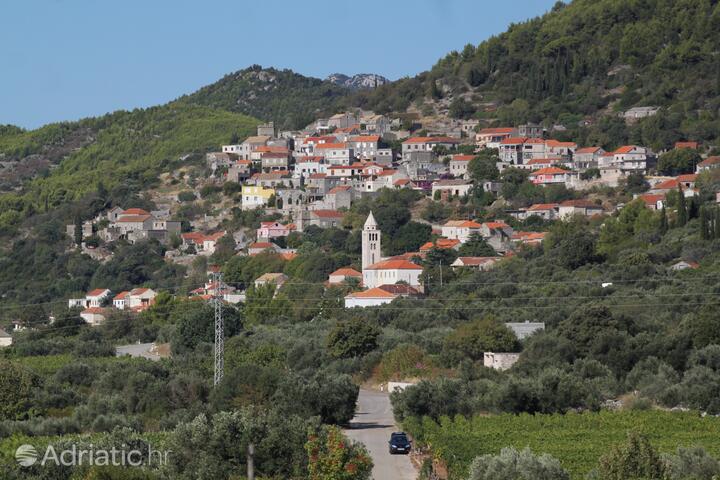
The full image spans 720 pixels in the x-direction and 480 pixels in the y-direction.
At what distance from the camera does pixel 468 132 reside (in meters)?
116

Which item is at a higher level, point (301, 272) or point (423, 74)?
point (423, 74)

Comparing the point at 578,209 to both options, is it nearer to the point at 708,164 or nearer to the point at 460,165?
the point at 708,164

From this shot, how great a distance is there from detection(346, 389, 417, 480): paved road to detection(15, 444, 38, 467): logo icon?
265 inches

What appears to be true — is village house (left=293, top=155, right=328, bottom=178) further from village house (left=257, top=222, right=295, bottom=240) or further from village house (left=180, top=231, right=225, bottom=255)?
village house (left=257, top=222, right=295, bottom=240)

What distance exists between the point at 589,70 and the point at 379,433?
87.7 m

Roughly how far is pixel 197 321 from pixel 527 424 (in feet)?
101

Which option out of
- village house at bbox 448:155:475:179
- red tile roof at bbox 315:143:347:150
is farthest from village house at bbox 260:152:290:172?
village house at bbox 448:155:475:179

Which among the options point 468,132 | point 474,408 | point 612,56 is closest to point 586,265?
point 474,408

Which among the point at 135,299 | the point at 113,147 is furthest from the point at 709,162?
the point at 113,147

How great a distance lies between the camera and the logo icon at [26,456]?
29828 millimetres

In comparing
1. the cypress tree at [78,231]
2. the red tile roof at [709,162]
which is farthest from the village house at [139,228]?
the red tile roof at [709,162]

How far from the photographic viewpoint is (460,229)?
8875 cm

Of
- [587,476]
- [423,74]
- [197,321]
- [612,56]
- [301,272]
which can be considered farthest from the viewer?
[423,74]

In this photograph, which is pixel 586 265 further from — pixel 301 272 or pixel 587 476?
pixel 587 476
